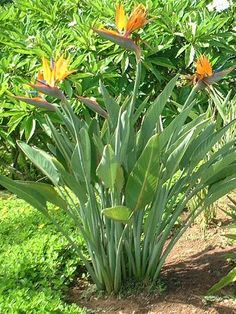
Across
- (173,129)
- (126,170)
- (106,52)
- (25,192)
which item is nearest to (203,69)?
(173,129)

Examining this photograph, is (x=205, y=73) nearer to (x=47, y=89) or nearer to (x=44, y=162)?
(x=47, y=89)

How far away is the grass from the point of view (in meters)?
2.69

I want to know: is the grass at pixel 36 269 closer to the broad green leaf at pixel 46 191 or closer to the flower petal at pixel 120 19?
the broad green leaf at pixel 46 191

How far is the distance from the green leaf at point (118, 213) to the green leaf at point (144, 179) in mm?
81

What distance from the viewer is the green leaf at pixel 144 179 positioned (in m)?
2.61

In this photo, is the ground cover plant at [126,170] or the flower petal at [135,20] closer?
the flower petal at [135,20]

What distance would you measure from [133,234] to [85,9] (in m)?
3.49

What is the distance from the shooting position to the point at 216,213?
4039 millimetres

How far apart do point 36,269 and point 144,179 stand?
873 mm

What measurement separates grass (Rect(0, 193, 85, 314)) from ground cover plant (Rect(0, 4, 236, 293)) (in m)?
0.24

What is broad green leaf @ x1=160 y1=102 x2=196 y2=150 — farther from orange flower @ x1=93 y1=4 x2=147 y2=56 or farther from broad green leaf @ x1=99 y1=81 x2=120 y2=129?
orange flower @ x1=93 y1=4 x2=147 y2=56

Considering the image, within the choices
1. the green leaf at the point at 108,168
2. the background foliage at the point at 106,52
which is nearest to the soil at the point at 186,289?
the green leaf at the point at 108,168

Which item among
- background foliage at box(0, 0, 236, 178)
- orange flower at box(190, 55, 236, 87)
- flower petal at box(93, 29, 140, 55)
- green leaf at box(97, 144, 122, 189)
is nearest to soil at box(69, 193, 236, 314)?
green leaf at box(97, 144, 122, 189)

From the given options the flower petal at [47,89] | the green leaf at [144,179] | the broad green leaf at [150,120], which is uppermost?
the flower petal at [47,89]
